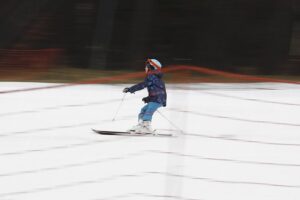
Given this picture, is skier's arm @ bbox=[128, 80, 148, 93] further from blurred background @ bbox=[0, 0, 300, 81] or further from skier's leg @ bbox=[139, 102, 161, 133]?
blurred background @ bbox=[0, 0, 300, 81]

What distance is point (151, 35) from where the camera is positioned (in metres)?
3.86

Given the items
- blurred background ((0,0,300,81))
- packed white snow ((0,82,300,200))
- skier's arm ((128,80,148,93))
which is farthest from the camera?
blurred background ((0,0,300,81))

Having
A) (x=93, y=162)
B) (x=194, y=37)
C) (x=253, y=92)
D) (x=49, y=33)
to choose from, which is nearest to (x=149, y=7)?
(x=194, y=37)

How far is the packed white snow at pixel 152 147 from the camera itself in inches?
86.5

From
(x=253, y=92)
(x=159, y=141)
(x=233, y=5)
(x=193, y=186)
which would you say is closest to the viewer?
(x=193, y=186)

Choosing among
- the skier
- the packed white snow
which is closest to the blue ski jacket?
the skier

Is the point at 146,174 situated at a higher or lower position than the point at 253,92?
lower

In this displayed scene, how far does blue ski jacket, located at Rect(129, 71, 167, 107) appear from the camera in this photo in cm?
213

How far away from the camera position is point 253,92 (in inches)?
117

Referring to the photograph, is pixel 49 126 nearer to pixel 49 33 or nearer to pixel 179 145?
pixel 179 145

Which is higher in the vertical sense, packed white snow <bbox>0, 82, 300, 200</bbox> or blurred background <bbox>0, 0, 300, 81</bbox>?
blurred background <bbox>0, 0, 300, 81</bbox>

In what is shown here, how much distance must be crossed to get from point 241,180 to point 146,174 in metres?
0.33

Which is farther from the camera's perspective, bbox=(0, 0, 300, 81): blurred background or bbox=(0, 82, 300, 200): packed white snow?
bbox=(0, 0, 300, 81): blurred background

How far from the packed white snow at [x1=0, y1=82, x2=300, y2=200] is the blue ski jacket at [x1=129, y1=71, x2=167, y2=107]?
270mm
